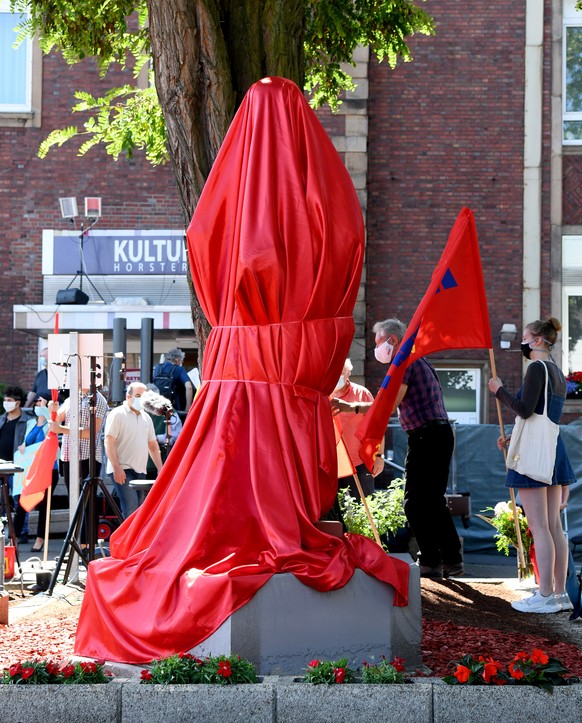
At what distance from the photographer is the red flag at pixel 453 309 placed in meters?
Answer: 7.33

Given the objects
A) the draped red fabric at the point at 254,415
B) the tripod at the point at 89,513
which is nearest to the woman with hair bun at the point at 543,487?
the draped red fabric at the point at 254,415

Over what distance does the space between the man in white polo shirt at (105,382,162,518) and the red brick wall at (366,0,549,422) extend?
8.52 metres

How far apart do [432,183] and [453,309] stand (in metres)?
12.5

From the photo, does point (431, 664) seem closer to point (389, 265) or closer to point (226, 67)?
point (226, 67)

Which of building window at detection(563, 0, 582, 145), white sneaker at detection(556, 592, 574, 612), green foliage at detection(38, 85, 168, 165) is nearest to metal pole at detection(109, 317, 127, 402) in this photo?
green foliage at detection(38, 85, 168, 165)

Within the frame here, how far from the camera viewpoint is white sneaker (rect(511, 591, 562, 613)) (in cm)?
757

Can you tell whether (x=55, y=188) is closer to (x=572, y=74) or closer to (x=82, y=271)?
(x=82, y=271)

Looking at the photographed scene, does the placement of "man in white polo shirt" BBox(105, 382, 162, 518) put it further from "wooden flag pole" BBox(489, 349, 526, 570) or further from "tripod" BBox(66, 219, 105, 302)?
"tripod" BBox(66, 219, 105, 302)

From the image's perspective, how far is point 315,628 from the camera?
5328 mm

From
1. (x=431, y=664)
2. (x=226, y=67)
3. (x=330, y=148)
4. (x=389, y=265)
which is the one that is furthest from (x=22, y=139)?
(x=431, y=664)

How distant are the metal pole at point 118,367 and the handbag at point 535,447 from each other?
6393mm

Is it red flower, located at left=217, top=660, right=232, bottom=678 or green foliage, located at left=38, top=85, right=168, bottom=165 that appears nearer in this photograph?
red flower, located at left=217, top=660, right=232, bottom=678

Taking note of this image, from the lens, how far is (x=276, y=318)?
5801 millimetres

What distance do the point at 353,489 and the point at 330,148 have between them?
16.8 feet
